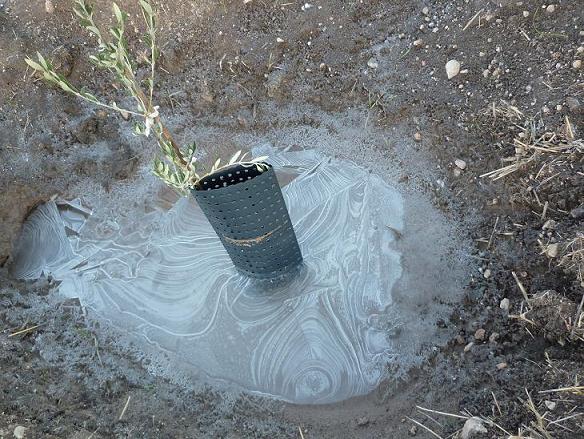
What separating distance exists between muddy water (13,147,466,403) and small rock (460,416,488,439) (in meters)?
0.34

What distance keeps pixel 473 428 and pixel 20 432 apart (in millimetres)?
1386

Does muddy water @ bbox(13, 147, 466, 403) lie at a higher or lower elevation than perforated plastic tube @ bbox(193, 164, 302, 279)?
lower

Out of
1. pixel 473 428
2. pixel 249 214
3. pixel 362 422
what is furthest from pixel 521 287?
pixel 249 214

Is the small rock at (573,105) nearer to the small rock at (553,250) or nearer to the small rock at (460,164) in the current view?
the small rock at (460,164)

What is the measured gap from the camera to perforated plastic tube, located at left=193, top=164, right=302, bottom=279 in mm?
1824

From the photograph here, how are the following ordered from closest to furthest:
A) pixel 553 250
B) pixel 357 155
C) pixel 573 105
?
pixel 553 250, pixel 573 105, pixel 357 155

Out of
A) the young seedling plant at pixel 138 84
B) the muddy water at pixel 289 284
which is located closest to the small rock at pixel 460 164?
the muddy water at pixel 289 284

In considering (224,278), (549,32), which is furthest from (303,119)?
(549,32)

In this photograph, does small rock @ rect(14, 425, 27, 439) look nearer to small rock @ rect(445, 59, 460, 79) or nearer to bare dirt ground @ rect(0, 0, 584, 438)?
bare dirt ground @ rect(0, 0, 584, 438)

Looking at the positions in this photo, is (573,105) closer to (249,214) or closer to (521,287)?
(521,287)

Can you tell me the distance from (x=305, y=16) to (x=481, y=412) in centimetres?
176

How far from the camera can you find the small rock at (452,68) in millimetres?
2420

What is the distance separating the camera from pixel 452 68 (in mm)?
2422

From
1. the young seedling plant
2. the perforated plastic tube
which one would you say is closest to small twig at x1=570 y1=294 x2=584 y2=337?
the perforated plastic tube
